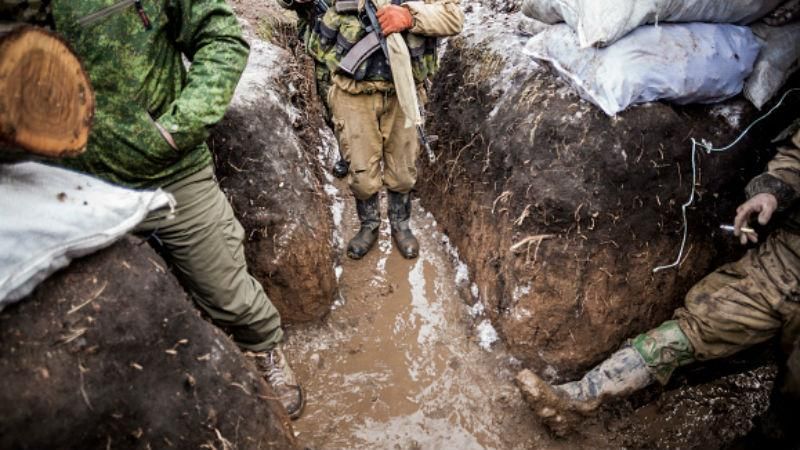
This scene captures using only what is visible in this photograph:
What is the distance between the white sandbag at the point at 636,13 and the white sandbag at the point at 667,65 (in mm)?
63

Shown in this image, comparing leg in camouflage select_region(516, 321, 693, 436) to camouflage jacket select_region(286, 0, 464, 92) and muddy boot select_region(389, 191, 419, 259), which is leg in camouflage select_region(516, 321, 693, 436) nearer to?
muddy boot select_region(389, 191, 419, 259)

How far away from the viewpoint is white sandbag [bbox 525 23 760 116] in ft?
10.8

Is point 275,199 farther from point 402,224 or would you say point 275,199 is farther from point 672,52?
point 672,52

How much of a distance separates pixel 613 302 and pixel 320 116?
3579mm

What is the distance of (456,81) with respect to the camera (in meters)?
4.70

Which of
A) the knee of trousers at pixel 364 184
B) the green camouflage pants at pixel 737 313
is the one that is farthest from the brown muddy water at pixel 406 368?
the green camouflage pants at pixel 737 313

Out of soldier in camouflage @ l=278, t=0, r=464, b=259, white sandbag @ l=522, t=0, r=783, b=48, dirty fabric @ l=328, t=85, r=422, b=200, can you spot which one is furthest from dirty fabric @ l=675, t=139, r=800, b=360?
dirty fabric @ l=328, t=85, r=422, b=200

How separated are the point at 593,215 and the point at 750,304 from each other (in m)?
1.01

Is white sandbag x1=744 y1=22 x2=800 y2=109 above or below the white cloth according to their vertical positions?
above

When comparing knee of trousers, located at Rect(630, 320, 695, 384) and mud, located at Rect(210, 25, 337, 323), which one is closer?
knee of trousers, located at Rect(630, 320, 695, 384)

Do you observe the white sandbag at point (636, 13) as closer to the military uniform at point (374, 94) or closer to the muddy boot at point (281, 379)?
the military uniform at point (374, 94)

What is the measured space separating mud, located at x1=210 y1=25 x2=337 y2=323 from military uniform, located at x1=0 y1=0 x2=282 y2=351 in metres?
0.75

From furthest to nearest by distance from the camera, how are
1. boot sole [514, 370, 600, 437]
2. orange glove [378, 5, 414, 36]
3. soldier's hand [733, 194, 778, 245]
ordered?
orange glove [378, 5, 414, 36] < boot sole [514, 370, 600, 437] < soldier's hand [733, 194, 778, 245]

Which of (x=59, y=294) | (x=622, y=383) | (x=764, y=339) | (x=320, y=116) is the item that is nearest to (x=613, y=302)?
(x=622, y=383)
